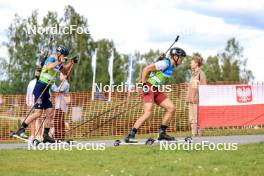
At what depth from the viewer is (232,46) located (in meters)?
77.3

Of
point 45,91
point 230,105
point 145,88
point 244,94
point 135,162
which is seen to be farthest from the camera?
point 244,94

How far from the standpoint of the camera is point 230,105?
691 inches

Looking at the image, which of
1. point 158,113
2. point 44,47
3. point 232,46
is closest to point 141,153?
point 158,113

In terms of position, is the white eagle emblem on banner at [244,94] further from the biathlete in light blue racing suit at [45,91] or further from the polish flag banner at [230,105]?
the biathlete in light blue racing suit at [45,91]

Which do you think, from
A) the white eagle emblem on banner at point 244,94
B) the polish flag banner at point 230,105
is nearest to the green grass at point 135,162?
the polish flag banner at point 230,105

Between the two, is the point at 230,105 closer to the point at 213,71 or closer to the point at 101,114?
the point at 101,114

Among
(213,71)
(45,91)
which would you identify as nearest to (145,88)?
(45,91)

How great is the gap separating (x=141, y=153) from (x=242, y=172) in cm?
257

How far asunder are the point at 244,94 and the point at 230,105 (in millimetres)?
610

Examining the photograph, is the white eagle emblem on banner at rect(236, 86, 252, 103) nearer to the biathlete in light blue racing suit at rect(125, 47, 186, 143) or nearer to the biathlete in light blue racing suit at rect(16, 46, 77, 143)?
the biathlete in light blue racing suit at rect(125, 47, 186, 143)

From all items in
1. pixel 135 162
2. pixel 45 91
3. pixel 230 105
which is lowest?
pixel 135 162

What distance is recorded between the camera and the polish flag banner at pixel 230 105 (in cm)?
1712

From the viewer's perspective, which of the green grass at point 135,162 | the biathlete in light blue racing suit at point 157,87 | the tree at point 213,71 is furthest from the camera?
the tree at point 213,71

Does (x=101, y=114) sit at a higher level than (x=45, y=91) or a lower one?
lower
